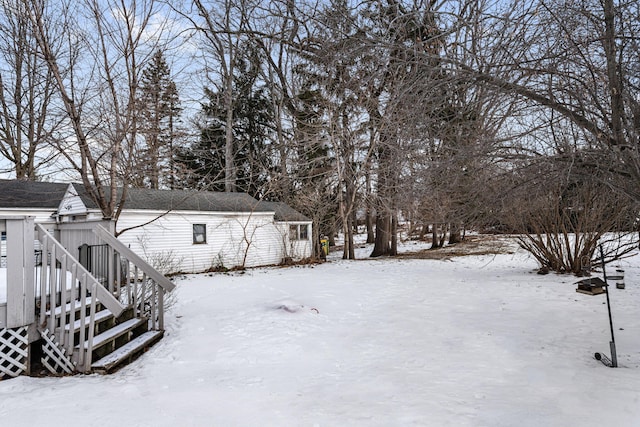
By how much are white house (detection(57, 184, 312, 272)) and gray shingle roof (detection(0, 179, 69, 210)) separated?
80cm

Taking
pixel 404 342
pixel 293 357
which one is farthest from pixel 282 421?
pixel 404 342

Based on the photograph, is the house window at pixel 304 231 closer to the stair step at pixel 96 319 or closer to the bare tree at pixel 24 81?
the bare tree at pixel 24 81

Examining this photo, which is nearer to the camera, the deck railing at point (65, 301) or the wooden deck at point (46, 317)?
the wooden deck at point (46, 317)

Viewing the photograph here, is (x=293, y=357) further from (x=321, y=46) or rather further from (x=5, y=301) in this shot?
(x=321, y=46)

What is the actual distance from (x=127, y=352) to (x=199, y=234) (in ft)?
34.4

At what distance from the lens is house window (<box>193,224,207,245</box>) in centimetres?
1409

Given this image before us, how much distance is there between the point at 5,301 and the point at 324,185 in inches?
540

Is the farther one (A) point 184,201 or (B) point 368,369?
(A) point 184,201

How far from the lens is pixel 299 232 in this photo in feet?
55.4

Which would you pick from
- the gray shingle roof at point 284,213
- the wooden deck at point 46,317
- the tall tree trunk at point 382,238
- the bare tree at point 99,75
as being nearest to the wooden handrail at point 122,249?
the wooden deck at point 46,317

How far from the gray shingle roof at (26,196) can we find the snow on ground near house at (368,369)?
10.6 metres

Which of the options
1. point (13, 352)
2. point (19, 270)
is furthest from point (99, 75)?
point (13, 352)

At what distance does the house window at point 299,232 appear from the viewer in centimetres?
1664

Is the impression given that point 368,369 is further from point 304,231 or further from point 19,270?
point 304,231
